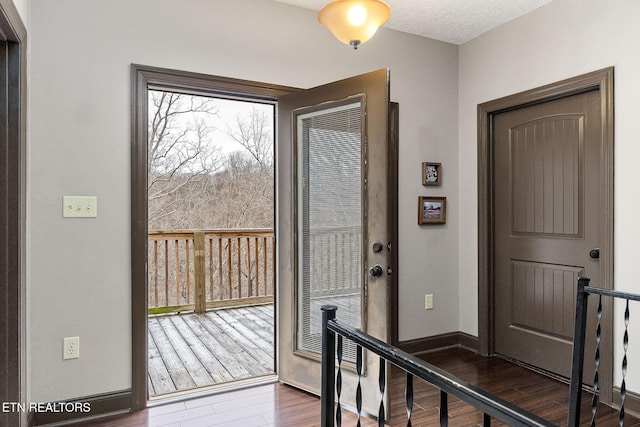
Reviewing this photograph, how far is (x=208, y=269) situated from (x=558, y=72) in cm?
404

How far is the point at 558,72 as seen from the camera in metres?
2.98

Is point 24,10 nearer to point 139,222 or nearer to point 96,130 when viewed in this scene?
point 96,130

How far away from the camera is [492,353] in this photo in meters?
3.54

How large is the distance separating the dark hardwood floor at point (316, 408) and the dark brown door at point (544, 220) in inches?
14.1

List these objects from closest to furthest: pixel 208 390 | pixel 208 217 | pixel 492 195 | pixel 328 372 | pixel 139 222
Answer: pixel 328 372, pixel 139 222, pixel 208 390, pixel 492 195, pixel 208 217

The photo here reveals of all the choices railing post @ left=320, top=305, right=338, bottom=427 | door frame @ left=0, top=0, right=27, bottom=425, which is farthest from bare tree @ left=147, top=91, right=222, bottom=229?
railing post @ left=320, top=305, right=338, bottom=427

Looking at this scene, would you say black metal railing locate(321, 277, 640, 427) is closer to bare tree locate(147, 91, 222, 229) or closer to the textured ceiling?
the textured ceiling

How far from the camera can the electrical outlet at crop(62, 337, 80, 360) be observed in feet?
7.80

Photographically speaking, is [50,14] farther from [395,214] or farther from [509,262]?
[509,262]

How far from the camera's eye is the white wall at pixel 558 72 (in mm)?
2566

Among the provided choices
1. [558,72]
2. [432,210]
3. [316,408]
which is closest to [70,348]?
[316,408]

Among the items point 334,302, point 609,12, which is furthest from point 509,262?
point 609,12

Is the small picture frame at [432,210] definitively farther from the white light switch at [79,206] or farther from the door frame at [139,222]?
the white light switch at [79,206]

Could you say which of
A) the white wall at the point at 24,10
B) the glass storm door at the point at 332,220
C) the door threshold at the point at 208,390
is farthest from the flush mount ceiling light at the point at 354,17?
the door threshold at the point at 208,390
